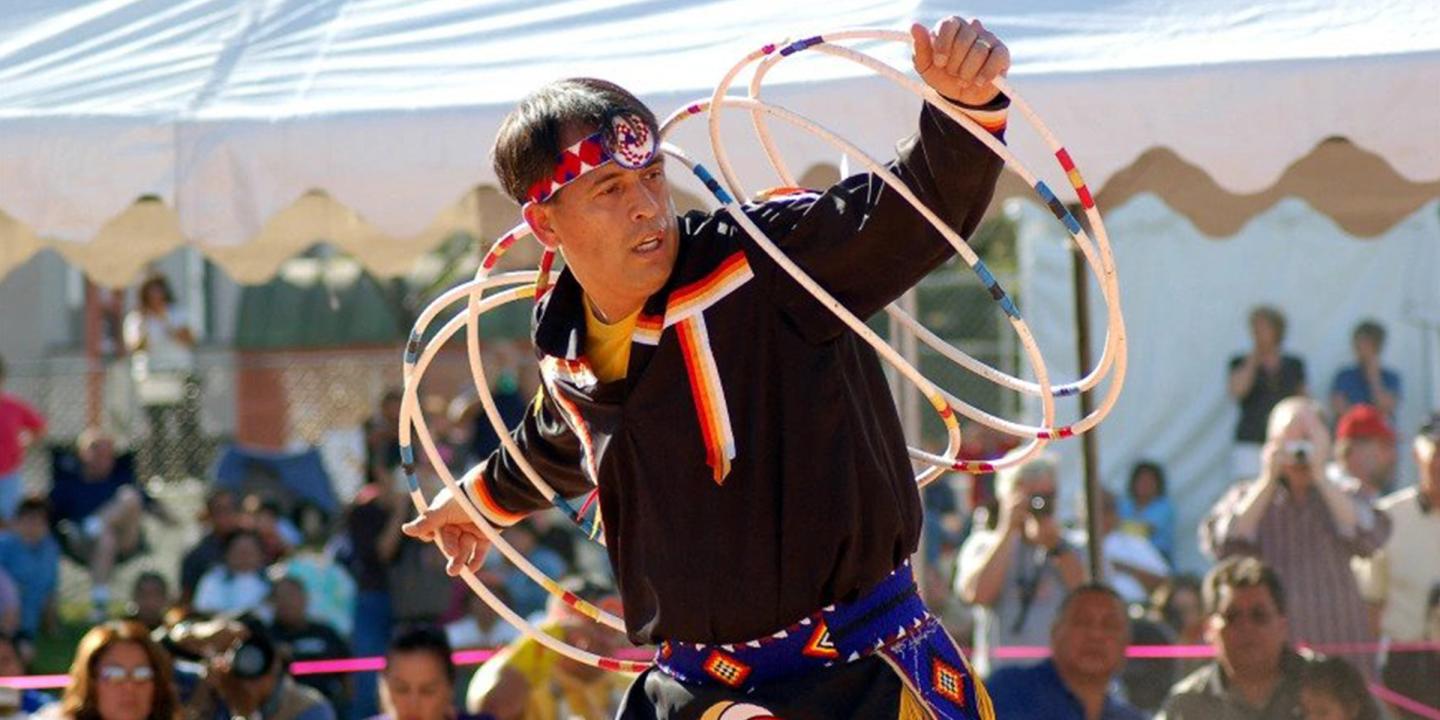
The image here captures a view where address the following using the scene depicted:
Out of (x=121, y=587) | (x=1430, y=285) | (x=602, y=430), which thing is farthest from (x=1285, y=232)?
(x=602, y=430)

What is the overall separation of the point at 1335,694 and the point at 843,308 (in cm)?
475

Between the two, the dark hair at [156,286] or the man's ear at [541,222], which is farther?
the dark hair at [156,286]

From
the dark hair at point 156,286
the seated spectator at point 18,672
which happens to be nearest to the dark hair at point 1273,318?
the seated spectator at point 18,672

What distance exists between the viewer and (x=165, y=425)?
59.1 feet

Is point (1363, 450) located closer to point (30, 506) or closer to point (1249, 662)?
point (1249, 662)

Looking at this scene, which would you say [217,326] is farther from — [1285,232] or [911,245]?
[911,245]

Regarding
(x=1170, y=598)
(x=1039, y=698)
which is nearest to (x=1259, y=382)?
(x=1170, y=598)

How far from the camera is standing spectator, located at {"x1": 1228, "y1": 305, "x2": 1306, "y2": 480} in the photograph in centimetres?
1354

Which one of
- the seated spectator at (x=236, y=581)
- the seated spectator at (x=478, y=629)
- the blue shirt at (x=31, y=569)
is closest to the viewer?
the seated spectator at (x=478, y=629)

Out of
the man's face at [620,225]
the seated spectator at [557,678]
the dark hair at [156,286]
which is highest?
the dark hair at [156,286]

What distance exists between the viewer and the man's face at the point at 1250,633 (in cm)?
775

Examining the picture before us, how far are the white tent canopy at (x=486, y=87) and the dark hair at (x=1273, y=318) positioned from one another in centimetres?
740

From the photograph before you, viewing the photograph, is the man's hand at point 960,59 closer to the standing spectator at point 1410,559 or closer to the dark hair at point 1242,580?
the dark hair at point 1242,580

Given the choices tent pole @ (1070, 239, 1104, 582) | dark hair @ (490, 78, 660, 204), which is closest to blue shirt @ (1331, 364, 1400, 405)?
tent pole @ (1070, 239, 1104, 582)
